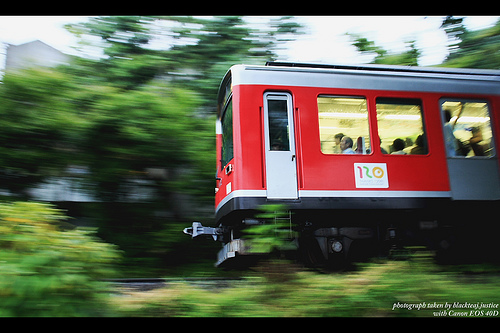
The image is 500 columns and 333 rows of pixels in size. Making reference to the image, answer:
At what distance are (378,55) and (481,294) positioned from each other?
25.0 feet

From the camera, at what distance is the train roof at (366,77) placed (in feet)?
18.4

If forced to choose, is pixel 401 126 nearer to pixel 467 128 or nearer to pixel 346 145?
pixel 346 145

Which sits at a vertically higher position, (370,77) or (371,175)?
(370,77)

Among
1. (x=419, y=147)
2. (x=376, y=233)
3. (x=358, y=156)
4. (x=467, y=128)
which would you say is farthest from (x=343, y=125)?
(x=467, y=128)

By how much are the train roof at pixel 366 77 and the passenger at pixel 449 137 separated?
0.42 meters

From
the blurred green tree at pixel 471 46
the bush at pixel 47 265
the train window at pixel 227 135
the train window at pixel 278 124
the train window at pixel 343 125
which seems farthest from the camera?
the blurred green tree at pixel 471 46

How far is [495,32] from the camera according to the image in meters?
8.98

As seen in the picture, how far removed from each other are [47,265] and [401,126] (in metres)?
5.06

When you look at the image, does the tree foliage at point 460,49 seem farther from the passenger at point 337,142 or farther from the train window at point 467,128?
the passenger at point 337,142

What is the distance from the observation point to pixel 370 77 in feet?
19.3

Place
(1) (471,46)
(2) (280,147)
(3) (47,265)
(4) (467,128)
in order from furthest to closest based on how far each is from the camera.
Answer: (1) (471,46), (4) (467,128), (2) (280,147), (3) (47,265)

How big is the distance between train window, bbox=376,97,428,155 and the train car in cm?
2

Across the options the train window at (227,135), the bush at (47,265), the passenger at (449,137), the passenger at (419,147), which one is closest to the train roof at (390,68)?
the passenger at (449,137)
